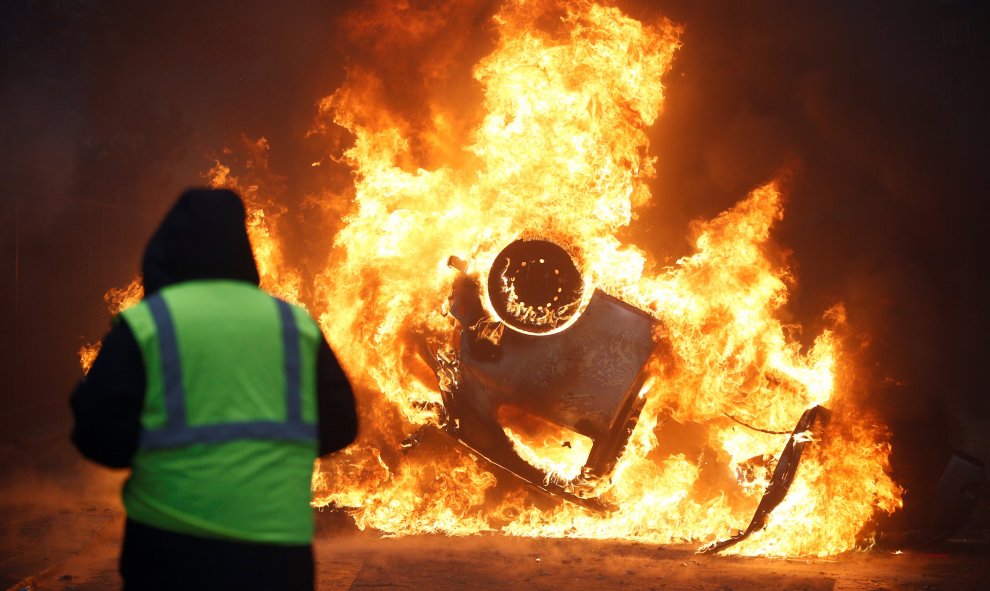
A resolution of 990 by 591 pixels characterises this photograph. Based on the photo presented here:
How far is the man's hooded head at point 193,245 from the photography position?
2262 millimetres

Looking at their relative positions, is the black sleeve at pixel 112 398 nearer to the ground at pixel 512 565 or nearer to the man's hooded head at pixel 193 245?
the man's hooded head at pixel 193 245

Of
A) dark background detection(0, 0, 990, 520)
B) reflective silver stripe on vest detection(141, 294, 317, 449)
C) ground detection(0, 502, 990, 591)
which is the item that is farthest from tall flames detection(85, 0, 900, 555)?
reflective silver stripe on vest detection(141, 294, 317, 449)

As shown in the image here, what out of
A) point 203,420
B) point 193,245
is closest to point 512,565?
point 203,420

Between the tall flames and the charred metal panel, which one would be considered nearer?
the charred metal panel

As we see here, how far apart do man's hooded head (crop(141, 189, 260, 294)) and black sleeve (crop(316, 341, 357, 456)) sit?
37 centimetres

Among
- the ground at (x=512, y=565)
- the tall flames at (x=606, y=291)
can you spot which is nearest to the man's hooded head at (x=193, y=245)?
the ground at (x=512, y=565)

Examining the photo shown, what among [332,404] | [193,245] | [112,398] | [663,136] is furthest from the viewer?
[663,136]

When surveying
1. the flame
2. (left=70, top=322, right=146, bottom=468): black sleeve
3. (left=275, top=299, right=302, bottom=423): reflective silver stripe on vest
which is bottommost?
the flame

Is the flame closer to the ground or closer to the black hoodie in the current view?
the ground

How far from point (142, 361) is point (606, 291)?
15.7ft

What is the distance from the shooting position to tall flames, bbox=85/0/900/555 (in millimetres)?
6520

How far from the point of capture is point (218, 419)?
2.15m

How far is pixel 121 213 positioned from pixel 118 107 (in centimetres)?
145

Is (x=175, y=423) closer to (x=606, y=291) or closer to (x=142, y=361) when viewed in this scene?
(x=142, y=361)
